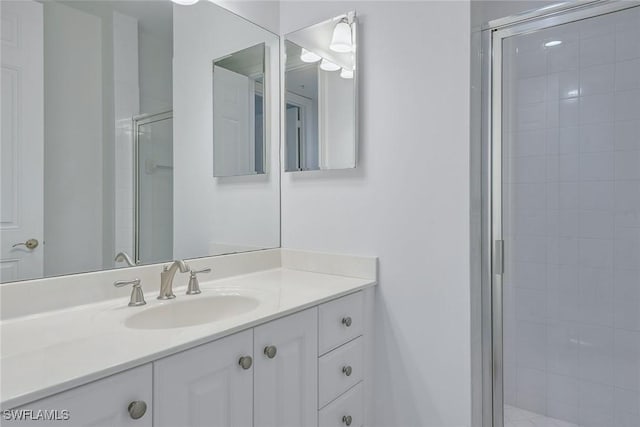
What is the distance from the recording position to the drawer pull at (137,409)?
782mm

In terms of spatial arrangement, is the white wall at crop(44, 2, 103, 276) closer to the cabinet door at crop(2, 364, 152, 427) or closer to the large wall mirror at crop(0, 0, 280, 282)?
the large wall mirror at crop(0, 0, 280, 282)

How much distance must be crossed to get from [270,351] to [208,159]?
3.03ft

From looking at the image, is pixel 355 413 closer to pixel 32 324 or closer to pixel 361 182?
pixel 361 182

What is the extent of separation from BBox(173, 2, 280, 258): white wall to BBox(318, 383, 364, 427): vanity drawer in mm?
772

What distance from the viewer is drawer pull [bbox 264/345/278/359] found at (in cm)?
108
